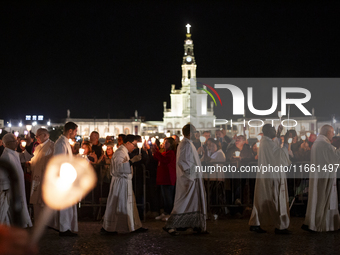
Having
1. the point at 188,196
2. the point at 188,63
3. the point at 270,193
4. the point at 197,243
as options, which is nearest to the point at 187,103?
the point at 188,63

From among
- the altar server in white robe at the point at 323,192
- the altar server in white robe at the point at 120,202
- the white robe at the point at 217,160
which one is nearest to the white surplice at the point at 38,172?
the altar server in white robe at the point at 120,202

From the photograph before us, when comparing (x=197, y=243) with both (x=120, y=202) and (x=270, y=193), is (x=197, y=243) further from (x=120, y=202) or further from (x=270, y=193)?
(x=270, y=193)

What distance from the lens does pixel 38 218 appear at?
7.71m

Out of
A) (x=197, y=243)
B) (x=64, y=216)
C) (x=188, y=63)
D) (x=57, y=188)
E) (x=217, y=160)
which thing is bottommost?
(x=197, y=243)

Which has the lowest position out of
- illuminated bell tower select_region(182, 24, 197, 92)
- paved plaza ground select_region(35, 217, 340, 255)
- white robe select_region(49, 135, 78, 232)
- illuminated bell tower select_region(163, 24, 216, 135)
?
paved plaza ground select_region(35, 217, 340, 255)

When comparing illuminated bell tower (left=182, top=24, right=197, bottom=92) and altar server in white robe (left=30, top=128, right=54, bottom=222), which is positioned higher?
illuminated bell tower (left=182, top=24, right=197, bottom=92)

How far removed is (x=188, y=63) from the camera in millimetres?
87375

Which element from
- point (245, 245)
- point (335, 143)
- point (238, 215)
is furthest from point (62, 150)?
point (335, 143)

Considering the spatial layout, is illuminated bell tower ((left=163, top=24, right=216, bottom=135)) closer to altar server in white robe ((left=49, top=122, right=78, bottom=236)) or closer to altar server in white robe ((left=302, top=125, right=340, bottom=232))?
altar server in white robe ((left=302, top=125, right=340, bottom=232))

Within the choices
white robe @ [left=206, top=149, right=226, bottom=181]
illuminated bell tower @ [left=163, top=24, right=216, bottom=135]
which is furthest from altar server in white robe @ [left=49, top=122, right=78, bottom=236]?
illuminated bell tower @ [left=163, top=24, right=216, bottom=135]

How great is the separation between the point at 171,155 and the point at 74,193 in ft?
8.14

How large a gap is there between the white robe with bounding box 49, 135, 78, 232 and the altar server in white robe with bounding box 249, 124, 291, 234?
3.12 metres

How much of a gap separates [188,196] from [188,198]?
0.11 ft

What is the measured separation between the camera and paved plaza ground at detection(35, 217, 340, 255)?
633 cm
